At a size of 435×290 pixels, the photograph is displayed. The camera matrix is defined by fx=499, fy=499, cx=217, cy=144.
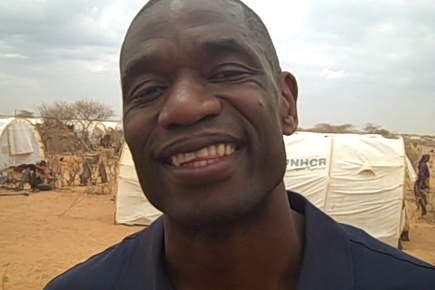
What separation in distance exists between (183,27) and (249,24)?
0.20 m

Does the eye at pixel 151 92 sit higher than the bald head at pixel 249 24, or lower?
lower

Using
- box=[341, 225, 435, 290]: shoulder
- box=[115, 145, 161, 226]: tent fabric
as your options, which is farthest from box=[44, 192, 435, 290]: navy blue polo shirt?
box=[115, 145, 161, 226]: tent fabric

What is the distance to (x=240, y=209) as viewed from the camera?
3.82ft

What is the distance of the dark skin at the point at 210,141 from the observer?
1151 millimetres

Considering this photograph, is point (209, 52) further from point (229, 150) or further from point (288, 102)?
point (288, 102)

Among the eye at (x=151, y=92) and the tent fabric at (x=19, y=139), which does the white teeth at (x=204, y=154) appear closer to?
the eye at (x=151, y=92)

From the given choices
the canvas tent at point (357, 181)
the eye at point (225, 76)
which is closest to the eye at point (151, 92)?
the eye at point (225, 76)

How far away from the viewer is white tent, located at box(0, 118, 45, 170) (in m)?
17.1

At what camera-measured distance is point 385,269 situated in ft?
4.14

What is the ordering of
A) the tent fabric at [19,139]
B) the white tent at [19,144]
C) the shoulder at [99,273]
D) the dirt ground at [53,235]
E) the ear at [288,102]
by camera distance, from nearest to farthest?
1. the shoulder at [99,273]
2. the ear at [288,102]
3. the dirt ground at [53,235]
4. the white tent at [19,144]
5. the tent fabric at [19,139]

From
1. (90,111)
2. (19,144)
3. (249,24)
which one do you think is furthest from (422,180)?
(90,111)

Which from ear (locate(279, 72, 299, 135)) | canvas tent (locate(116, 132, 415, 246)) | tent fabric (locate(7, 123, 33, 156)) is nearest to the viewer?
ear (locate(279, 72, 299, 135))

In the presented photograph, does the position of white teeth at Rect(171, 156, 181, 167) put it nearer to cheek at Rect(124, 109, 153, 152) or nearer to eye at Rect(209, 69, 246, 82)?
cheek at Rect(124, 109, 153, 152)

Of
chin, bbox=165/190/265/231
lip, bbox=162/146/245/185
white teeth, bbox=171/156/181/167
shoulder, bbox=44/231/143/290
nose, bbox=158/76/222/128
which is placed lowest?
shoulder, bbox=44/231/143/290
